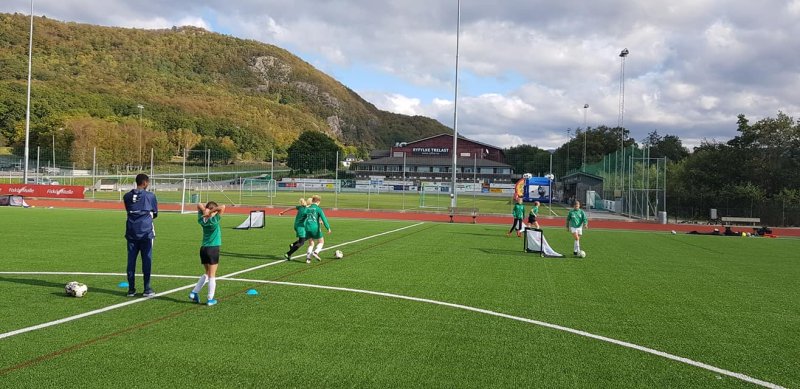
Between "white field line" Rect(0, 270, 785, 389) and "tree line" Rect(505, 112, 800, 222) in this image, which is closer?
"white field line" Rect(0, 270, 785, 389)

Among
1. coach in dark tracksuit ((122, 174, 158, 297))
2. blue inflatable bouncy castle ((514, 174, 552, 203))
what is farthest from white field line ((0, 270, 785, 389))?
blue inflatable bouncy castle ((514, 174, 552, 203))

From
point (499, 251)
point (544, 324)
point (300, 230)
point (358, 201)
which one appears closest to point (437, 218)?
point (499, 251)

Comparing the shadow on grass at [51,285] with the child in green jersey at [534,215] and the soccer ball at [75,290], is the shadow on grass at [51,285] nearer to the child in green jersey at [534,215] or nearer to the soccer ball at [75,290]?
the soccer ball at [75,290]

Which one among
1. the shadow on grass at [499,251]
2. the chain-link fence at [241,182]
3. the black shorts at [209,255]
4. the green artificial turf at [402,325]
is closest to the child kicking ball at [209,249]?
the black shorts at [209,255]

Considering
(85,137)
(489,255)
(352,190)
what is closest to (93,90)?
(85,137)

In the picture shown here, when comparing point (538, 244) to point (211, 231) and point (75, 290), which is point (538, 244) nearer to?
point (211, 231)

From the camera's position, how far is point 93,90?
12606 centimetres

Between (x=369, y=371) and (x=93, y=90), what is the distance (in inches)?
5597

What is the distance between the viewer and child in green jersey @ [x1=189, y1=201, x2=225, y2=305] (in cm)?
820

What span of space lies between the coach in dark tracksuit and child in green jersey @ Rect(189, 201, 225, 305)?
0.89m

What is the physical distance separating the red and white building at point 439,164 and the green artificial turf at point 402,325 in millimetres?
46332

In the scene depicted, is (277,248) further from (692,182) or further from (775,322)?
(692,182)

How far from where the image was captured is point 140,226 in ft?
28.0

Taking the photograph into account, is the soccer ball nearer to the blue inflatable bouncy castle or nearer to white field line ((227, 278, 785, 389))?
white field line ((227, 278, 785, 389))
